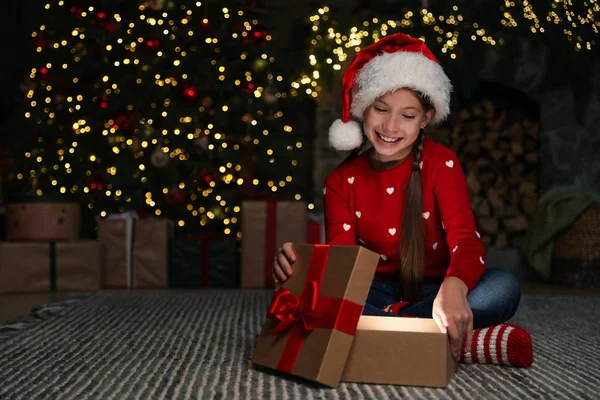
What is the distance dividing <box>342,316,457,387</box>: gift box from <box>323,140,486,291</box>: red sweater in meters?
0.27

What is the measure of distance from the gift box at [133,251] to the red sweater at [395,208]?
5.13 feet

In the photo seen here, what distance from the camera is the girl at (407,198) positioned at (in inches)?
51.4

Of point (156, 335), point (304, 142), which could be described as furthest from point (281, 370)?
point (304, 142)

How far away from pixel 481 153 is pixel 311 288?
266 cm

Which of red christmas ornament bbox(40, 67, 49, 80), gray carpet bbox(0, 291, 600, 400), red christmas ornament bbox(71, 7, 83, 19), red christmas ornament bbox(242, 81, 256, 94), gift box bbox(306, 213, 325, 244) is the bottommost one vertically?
gray carpet bbox(0, 291, 600, 400)

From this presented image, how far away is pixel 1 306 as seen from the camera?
2.26 meters

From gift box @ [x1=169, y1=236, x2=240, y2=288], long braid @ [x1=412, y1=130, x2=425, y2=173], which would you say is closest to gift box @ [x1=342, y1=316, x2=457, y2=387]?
long braid @ [x1=412, y1=130, x2=425, y2=173]

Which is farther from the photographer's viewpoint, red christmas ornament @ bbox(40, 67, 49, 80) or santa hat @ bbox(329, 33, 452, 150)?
red christmas ornament @ bbox(40, 67, 49, 80)

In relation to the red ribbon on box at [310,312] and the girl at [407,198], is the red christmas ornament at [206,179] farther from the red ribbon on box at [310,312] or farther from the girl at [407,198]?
the red ribbon on box at [310,312]

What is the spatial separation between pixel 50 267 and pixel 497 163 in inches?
88.8

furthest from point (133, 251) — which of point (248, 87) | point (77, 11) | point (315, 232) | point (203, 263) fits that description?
point (77, 11)

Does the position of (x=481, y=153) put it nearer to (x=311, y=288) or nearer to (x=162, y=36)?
(x=162, y=36)

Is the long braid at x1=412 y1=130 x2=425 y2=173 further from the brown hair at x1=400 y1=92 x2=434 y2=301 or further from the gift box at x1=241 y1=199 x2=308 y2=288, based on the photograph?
the gift box at x1=241 y1=199 x2=308 y2=288

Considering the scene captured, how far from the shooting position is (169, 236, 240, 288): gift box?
2.91 metres
